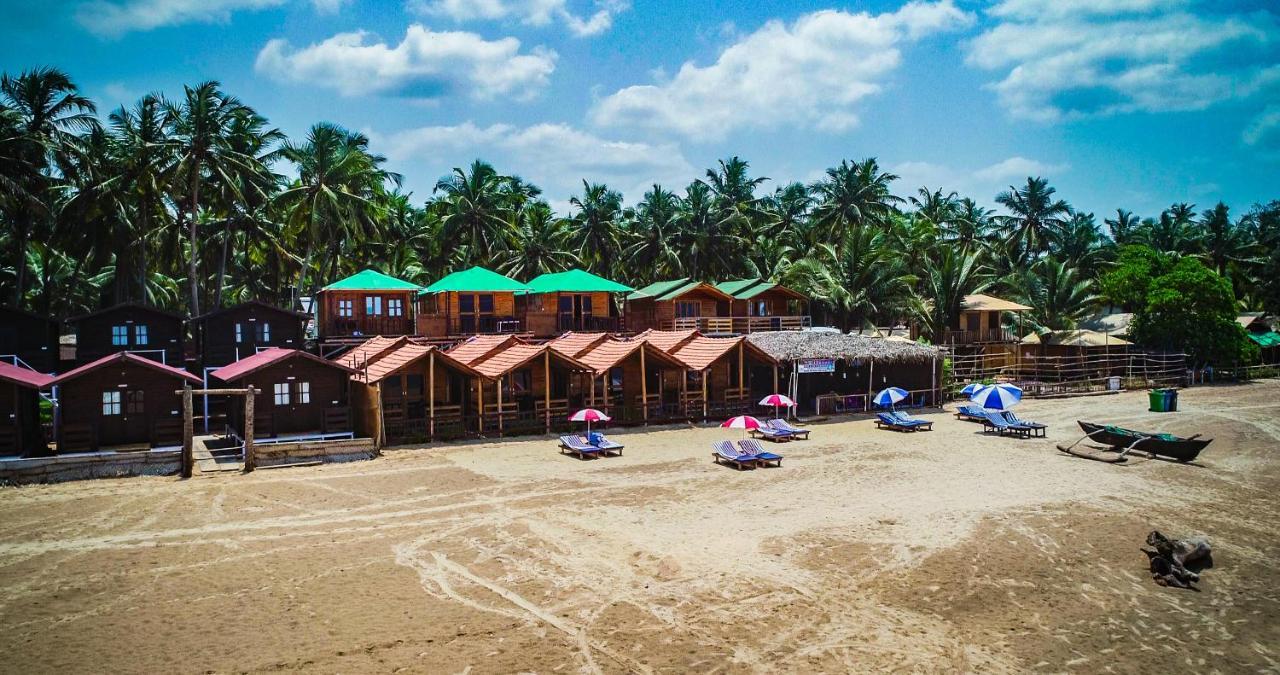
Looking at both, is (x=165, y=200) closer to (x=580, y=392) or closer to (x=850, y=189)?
(x=580, y=392)

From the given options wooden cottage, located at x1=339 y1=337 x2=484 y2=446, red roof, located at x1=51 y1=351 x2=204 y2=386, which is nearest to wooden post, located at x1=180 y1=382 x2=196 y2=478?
red roof, located at x1=51 y1=351 x2=204 y2=386

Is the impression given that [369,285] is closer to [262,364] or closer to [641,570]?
[262,364]

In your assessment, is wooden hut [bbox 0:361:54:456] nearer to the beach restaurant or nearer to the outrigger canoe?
the beach restaurant

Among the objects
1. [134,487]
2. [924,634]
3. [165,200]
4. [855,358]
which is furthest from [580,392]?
[165,200]

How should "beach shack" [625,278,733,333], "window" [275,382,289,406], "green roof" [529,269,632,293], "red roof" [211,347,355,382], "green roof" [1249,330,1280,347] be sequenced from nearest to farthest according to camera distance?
"red roof" [211,347,355,382] < "window" [275,382,289,406] < "green roof" [529,269,632,293] < "beach shack" [625,278,733,333] < "green roof" [1249,330,1280,347]

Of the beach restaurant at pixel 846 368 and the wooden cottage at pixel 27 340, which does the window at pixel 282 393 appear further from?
the beach restaurant at pixel 846 368

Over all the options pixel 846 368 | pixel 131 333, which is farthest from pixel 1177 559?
pixel 131 333
